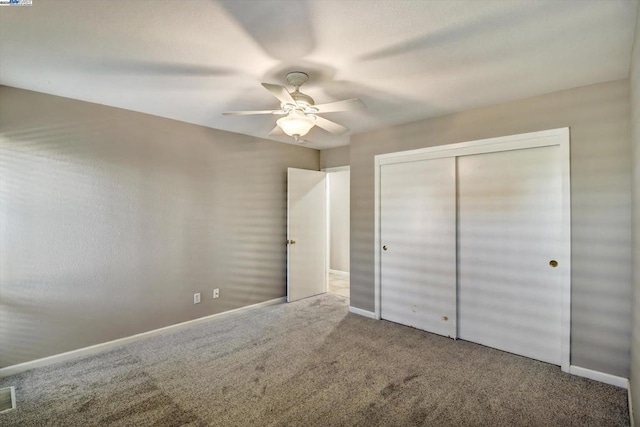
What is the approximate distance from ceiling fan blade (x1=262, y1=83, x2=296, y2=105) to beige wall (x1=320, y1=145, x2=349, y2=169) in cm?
273

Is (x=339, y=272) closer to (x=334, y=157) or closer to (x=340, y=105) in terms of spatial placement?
(x=334, y=157)

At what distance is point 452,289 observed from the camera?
3297 millimetres

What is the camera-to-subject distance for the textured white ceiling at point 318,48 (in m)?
1.62

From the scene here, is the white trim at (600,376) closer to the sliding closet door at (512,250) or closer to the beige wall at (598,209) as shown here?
the beige wall at (598,209)

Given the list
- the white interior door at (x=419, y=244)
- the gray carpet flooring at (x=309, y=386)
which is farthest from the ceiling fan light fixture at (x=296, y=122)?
the gray carpet flooring at (x=309, y=386)

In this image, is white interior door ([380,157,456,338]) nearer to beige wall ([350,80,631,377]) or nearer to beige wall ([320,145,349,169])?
beige wall ([350,80,631,377])

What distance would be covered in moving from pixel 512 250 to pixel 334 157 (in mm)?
2914

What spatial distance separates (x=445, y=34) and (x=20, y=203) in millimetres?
3492

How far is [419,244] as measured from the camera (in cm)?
355

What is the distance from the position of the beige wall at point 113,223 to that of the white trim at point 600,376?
3422 millimetres

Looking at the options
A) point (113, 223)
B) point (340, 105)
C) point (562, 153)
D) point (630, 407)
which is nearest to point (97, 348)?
point (113, 223)

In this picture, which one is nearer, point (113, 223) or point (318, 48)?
point (318, 48)

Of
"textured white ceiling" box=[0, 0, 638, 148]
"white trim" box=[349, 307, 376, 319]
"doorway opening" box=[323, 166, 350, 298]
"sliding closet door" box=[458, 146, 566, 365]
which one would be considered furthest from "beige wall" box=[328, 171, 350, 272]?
"textured white ceiling" box=[0, 0, 638, 148]

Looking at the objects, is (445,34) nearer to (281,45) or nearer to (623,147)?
(281,45)
